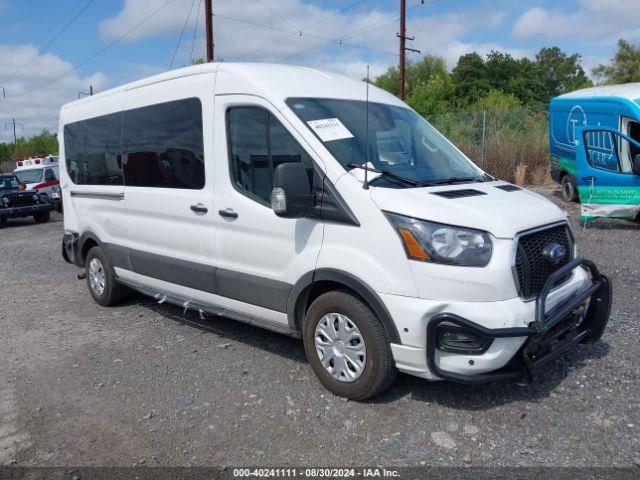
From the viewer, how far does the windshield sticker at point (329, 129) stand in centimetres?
408

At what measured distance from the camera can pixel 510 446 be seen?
11.1ft

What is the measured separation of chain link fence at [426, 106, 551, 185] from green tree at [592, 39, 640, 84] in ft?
82.2

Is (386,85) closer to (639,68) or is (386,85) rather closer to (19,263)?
(639,68)

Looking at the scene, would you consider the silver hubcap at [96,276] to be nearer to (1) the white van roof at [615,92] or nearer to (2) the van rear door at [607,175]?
(2) the van rear door at [607,175]

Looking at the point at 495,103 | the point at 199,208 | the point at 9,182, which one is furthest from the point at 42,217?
the point at 495,103

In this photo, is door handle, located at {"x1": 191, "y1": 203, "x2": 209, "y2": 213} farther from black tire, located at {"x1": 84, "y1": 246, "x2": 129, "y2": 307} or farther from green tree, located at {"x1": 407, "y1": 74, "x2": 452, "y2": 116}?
green tree, located at {"x1": 407, "y1": 74, "x2": 452, "y2": 116}

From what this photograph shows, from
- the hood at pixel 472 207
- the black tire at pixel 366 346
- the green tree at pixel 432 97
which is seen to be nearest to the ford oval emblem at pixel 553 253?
the hood at pixel 472 207

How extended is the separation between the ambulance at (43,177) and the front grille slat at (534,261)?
1843 cm

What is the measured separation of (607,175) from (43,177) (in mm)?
17759

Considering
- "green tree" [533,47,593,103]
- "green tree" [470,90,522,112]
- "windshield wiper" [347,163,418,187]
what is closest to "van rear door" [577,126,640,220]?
"windshield wiper" [347,163,418,187]

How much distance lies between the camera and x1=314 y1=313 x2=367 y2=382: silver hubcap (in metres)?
3.85

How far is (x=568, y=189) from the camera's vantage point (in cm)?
1336

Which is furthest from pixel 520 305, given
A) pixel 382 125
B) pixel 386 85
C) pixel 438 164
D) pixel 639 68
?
pixel 386 85

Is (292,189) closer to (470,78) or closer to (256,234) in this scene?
(256,234)
